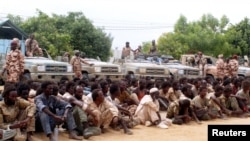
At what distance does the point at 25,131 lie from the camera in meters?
6.70

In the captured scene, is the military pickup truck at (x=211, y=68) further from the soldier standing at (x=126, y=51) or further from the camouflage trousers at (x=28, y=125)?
the camouflage trousers at (x=28, y=125)

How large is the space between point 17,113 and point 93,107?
1644mm

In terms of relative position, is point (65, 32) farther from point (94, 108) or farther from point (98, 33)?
point (94, 108)

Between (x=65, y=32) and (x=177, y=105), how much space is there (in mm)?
22734

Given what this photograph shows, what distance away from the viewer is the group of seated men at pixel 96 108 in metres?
6.70

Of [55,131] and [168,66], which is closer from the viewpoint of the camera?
[55,131]

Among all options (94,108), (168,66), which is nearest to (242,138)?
(94,108)

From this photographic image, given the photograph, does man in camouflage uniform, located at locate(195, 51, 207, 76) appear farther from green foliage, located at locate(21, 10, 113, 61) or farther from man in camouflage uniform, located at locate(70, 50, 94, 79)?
green foliage, located at locate(21, 10, 113, 61)

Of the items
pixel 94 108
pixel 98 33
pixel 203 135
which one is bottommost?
pixel 203 135

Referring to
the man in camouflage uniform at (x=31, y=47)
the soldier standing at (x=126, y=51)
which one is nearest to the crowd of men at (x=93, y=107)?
the man in camouflage uniform at (x=31, y=47)

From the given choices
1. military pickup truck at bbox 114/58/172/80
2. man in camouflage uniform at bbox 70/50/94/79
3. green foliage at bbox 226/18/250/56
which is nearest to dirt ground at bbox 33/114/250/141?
man in camouflage uniform at bbox 70/50/94/79

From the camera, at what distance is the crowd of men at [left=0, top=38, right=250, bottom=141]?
671 centimetres

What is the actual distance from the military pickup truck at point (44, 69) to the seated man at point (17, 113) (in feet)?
20.6

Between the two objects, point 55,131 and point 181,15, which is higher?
point 181,15
